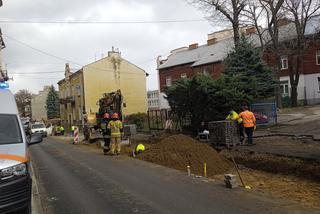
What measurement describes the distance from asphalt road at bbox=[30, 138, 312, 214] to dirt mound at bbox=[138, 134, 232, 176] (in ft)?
5.00

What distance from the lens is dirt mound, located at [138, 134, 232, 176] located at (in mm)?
14794

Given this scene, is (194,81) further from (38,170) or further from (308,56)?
(308,56)

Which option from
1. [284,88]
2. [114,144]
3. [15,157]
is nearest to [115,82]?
[284,88]

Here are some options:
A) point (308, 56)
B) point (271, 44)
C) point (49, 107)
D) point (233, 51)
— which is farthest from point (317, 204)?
point (49, 107)

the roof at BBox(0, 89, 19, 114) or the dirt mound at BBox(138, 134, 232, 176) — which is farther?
the dirt mound at BBox(138, 134, 232, 176)

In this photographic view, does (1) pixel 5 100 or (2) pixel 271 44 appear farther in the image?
(2) pixel 271 44

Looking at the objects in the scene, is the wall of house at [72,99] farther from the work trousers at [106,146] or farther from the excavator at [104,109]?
the work trousers at [106,146]

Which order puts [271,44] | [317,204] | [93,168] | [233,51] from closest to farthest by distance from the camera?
[317,204], [93,168], [233,51], [271,44]

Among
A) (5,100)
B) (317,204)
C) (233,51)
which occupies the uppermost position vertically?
(233,51)

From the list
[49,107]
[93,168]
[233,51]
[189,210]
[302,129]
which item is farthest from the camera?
[49,107]

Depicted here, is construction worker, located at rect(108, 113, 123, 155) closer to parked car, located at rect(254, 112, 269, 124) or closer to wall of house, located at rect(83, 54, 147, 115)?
parked car, located at rect(254, 112, 269, 124)

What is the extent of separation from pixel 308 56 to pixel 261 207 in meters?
42.2

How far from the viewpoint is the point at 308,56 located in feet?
154

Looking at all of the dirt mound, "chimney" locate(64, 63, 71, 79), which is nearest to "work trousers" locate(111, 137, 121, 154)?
the dirt mound
